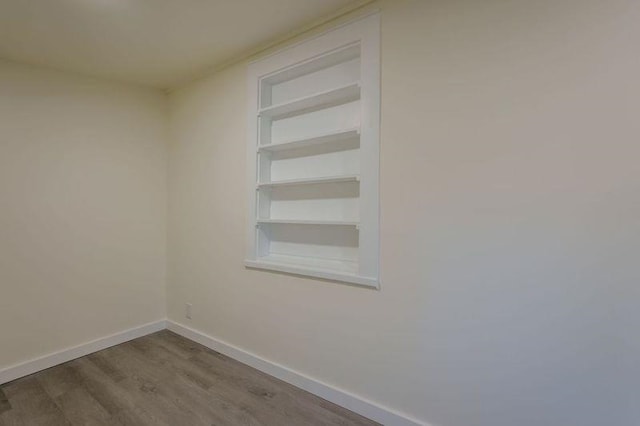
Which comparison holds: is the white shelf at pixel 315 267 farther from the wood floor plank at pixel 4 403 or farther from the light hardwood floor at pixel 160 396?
the wood floor plank at pixel 4 403

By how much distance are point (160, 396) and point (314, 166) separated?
1862 millimetres

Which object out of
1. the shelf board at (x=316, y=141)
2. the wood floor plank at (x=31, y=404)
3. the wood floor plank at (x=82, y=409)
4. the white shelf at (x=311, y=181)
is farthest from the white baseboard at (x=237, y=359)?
the shelf board at (x=316, y=141)

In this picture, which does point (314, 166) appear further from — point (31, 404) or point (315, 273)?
point (31, 404)

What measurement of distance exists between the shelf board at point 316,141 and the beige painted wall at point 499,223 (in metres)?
0.27

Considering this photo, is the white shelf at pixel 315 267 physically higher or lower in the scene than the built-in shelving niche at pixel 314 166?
lower

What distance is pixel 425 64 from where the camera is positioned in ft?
5.52

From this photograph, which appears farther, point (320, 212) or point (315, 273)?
point (320, 212)

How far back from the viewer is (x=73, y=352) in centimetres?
264

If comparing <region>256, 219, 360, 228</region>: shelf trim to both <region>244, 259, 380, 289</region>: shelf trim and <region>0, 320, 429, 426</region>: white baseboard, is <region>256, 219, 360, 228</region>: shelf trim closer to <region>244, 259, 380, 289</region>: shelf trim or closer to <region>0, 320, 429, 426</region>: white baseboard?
<region>244, 259, 380, 289</region>: shelf trim

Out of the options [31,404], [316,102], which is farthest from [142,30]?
[31,404]

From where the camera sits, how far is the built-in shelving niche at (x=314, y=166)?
1.93m

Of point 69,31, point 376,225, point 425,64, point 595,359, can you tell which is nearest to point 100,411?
point 376,225

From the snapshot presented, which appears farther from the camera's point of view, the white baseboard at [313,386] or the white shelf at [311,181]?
the white shelf at [311,181]

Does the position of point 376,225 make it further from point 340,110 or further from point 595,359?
point 595,359
